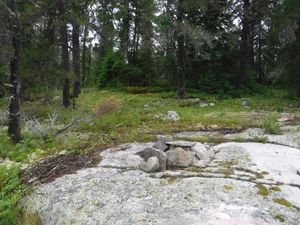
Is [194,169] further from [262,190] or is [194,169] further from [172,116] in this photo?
[172,116]

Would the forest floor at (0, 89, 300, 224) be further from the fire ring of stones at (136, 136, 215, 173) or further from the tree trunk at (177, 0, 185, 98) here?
the tree trunk at (177, 0, 185, 98)

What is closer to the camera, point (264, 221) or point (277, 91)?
point (264, 221)

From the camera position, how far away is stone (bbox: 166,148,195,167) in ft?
20.8

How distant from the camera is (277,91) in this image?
70.4ft

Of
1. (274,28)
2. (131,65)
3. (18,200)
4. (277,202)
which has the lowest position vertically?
(18,200)

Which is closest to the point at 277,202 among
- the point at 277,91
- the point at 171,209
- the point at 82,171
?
the point at 171,209

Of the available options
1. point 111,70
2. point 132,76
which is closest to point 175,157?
point 132,76

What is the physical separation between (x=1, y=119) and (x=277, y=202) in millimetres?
8796

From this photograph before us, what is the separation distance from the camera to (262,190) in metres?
5.25

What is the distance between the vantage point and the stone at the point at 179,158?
6.34 meters

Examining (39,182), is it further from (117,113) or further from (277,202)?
(117,113)

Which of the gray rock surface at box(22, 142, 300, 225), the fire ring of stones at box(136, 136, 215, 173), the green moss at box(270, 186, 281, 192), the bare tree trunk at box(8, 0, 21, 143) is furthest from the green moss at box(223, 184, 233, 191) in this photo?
the bare tree trunk at box(8, 0, 21, 143)

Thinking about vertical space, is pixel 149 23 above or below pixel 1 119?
above

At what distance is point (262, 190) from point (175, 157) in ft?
5.32
